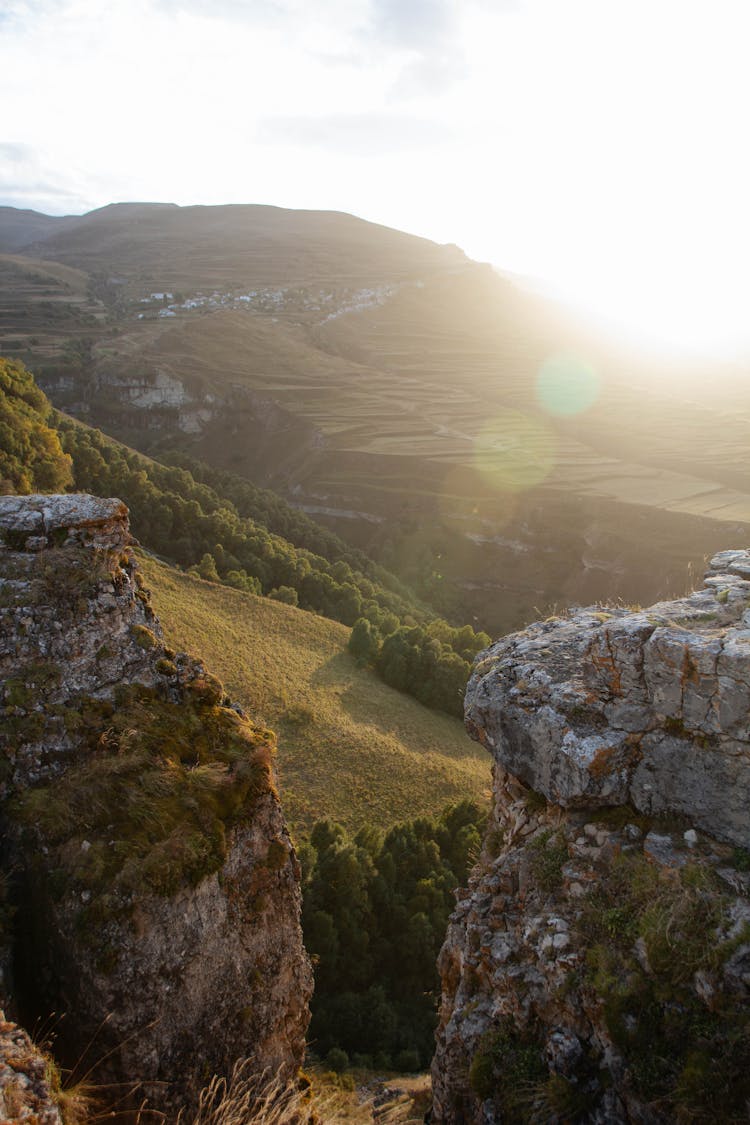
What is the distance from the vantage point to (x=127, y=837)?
348 inches

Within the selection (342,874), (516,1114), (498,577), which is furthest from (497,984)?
(498,577)

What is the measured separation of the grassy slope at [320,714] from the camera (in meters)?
24.4

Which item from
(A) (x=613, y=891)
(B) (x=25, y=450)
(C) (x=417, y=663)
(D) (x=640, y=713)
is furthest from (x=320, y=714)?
(A) (x=613, y=891)

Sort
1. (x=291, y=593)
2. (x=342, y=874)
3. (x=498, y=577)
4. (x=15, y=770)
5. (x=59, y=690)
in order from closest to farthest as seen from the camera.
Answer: (x=15, y=770), (x=59, y=690), (x=342, y=874), (x=291, y=593), (x=498, y=577)

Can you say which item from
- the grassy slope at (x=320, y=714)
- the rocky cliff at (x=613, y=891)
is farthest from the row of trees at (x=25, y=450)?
the rocky cliff at (x=613, y=891)

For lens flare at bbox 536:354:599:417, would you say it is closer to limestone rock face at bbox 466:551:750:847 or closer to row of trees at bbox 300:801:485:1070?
row of trees at bbox 300:801:485:1070

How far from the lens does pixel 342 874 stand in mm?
18953

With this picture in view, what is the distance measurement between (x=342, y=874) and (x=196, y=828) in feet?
36.3

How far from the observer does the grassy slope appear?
24.4m

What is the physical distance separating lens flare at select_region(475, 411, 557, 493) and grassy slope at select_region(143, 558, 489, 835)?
48691 millimetres

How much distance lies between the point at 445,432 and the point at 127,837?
93.5m

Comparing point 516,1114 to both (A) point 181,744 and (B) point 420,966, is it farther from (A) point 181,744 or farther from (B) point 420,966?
(B) point 420,966

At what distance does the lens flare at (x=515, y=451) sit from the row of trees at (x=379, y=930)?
62014 millimetres

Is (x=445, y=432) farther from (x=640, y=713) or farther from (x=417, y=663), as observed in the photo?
(x=640, y=713)
